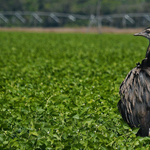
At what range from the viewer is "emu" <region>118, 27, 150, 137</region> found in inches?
128

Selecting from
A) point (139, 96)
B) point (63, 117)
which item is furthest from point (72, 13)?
point (139, 96)

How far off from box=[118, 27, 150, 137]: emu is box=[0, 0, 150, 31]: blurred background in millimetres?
32723

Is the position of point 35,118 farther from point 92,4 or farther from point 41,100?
point 92,4

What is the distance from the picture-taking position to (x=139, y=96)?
3289 millimetres

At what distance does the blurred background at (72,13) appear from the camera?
39469mm

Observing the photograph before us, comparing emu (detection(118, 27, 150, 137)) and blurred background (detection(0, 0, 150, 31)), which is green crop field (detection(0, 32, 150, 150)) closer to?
emu (detection(118, 27, 150, 137))

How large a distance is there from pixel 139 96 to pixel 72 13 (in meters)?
41.5

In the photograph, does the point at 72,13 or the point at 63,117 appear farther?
the point at 72,13

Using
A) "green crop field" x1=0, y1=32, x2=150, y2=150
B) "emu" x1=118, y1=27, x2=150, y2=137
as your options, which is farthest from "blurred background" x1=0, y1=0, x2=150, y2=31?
"emu" x1=118, y1=27, x2=150, y2=137

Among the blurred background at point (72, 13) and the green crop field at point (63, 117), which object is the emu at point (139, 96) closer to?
the green crop field at point (63, 117)

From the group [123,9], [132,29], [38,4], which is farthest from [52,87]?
[38,4]

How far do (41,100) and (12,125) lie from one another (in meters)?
0.92

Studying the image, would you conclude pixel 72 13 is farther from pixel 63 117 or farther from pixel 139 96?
pixel 139 96

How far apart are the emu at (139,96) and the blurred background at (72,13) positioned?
3272cm
